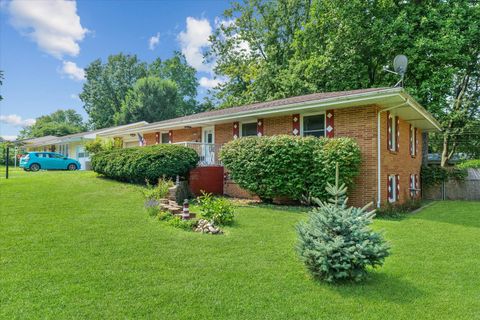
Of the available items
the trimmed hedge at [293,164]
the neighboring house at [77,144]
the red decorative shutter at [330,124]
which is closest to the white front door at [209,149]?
the trimmed hedge at [293,164]

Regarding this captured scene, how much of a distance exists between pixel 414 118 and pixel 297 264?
35.6 ft

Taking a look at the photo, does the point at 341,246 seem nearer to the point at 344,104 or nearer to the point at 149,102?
the point at 344,104

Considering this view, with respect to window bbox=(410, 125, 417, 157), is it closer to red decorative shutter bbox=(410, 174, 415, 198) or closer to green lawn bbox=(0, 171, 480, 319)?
red decorative shutter bbox=(410, 174, 415, 198)

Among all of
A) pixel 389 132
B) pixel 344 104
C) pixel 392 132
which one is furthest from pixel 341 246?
pixel 392 132

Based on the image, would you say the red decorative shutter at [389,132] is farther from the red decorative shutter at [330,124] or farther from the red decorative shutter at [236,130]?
the red decorative shutter at [236,130]

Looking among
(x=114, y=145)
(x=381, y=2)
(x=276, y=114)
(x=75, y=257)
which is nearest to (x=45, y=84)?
(x=114, y=145)

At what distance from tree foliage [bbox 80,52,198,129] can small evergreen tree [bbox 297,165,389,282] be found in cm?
4223

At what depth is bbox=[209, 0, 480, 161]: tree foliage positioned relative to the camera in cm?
1570

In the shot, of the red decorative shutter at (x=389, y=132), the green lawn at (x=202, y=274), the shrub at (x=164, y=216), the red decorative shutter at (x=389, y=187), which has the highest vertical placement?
the red decorative shutter at (x=389, y=132)

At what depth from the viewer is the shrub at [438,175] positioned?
15.6 metres

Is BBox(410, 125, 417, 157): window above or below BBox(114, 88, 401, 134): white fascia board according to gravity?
below

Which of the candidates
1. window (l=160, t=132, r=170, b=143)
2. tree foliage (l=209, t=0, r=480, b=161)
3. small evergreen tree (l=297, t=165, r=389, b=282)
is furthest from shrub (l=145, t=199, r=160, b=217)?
tree foliage (l=209, t=0, r=480, b=161)

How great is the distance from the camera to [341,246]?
4016 millimetres

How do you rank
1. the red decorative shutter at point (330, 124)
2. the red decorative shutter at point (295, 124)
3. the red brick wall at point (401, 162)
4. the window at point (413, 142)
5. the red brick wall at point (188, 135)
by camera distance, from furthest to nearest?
the red brick wall at point (188, 135) < the window at point (413, 142) < the red decorative shutter at point (295, 124) < the red decorative shutter at point (330, 124) < the red brick wall at point (401, 162)
